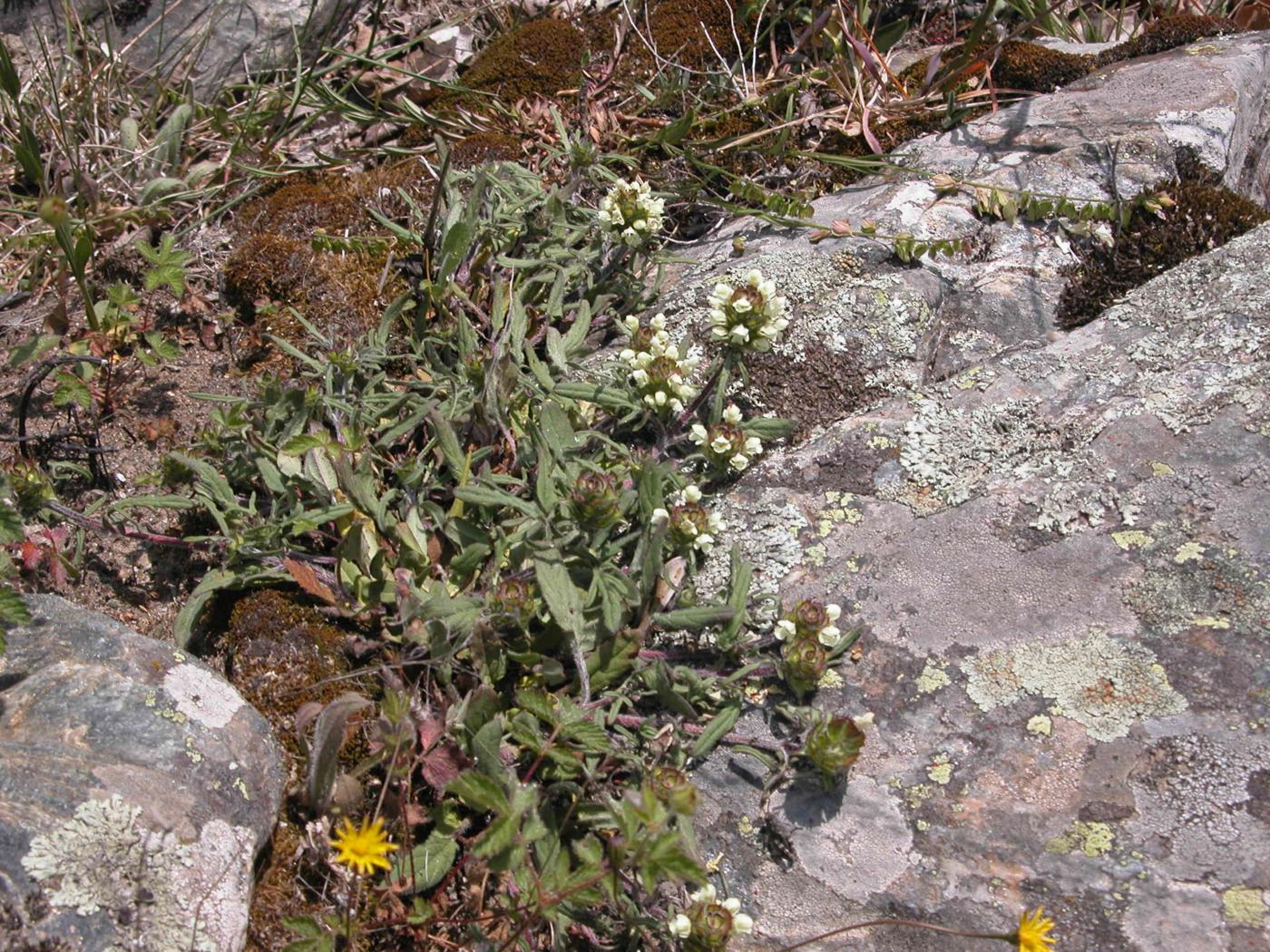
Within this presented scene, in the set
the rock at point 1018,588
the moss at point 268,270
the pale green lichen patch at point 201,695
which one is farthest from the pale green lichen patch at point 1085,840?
the moss at point 268,270

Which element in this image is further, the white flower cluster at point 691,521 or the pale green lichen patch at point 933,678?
the white flower cluster at point 691,521

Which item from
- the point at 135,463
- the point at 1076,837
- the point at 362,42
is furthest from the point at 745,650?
the point at 362,42

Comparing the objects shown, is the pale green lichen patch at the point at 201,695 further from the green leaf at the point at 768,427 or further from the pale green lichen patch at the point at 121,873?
the green leaf at the point at 768,427

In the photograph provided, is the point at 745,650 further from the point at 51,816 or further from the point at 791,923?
the point at 51,816

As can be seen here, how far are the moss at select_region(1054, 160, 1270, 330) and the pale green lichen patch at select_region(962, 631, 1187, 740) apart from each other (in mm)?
1284

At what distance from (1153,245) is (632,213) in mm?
1708

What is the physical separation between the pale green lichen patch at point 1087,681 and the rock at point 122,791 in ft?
5.60

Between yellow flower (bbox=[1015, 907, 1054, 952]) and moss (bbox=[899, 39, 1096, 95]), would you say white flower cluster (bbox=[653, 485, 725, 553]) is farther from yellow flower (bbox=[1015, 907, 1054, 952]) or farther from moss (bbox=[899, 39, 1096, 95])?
moss (bbox=[899, 39, 1096, 95])

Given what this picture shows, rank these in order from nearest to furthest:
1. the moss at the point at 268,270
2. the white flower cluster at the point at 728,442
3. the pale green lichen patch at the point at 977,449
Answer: the pale green lichen patch at the point at 977,449, the white flower cluster at the point at 728,442, the moss at the point at 268,270

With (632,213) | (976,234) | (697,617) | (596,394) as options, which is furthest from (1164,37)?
(697,617)

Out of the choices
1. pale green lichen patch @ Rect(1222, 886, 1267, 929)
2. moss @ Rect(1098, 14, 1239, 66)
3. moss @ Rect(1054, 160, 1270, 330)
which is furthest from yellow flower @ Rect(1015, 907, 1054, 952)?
moss @ Rect(1098, 14, 1239, 66)

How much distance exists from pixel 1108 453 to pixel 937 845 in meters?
1.14

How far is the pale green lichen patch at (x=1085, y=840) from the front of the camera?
2.16 m

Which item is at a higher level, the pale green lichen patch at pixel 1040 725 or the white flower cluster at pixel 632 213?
the white flower cluster at pixel 632 213
